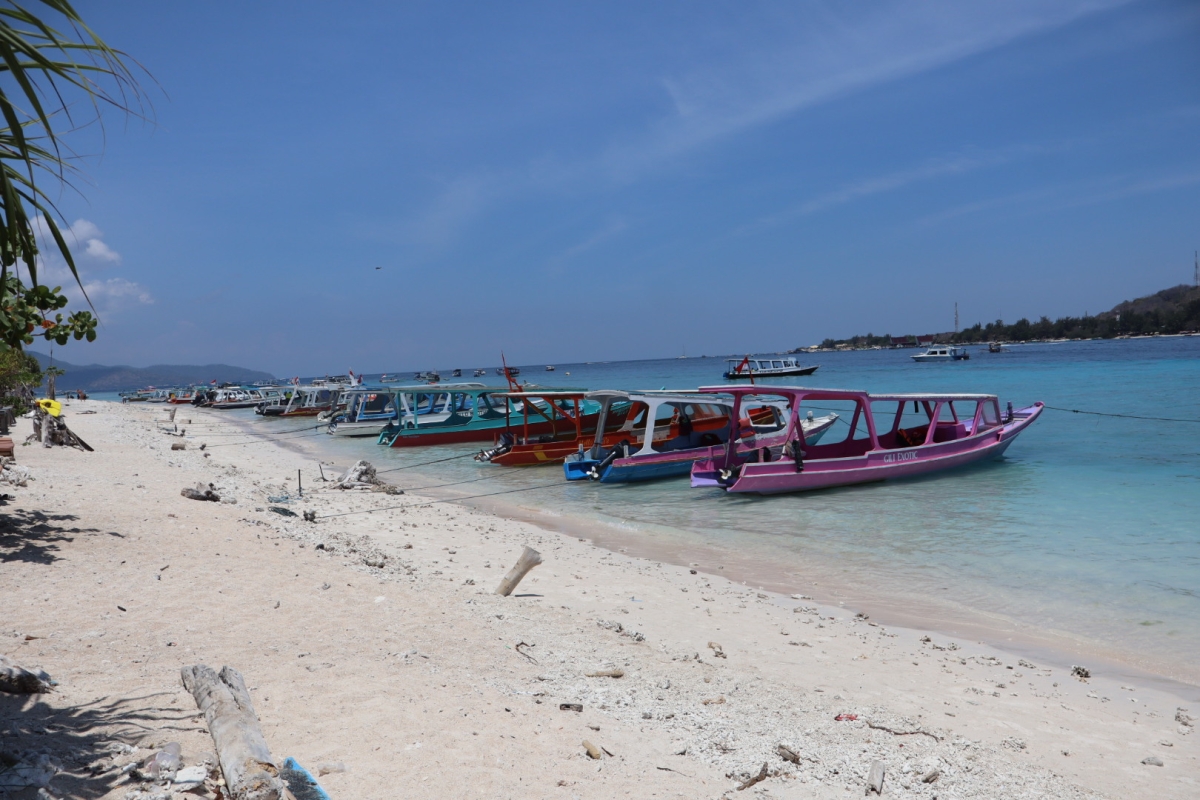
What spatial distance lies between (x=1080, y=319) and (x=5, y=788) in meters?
153

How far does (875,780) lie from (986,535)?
950 cm

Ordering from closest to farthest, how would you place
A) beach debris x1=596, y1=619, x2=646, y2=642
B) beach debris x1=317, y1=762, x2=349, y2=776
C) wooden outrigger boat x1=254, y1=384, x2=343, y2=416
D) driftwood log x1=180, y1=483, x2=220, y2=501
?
beach debris x1=317, y1=762, x2=349, y2=776
beach debris x1=596, y1=619, x2=646, y2=642
driftwood log x1=180, y1=483, x2=220, y2=501
wooden outrigger boat x1=254, y1=384, x2=343, y2=416

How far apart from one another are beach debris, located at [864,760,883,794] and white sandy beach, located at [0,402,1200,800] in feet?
0.23

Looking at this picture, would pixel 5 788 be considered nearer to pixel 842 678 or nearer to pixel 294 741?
pixel 294 741

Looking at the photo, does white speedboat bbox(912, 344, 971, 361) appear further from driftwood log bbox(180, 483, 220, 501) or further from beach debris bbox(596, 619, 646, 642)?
beach debris bbox(596, 619, 646, 642)

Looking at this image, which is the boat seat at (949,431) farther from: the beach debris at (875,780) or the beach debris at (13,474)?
the beach debris at (13,474)

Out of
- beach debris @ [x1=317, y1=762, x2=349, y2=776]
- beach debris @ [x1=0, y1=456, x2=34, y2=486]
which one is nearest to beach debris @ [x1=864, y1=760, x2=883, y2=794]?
beach debris @ [x1=317, y1=762, x2=349, y2=776]

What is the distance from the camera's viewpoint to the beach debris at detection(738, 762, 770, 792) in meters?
4.09

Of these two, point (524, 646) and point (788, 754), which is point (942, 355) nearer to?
point (524, 646)

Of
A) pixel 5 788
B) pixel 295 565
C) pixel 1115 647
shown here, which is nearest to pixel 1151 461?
pixel 1115 647

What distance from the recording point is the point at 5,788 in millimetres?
3078

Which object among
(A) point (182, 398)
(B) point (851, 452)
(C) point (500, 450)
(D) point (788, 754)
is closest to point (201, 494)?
(D) point (788, 754)

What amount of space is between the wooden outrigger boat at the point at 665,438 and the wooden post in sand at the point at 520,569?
990 centimetres

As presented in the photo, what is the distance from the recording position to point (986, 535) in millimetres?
12445
